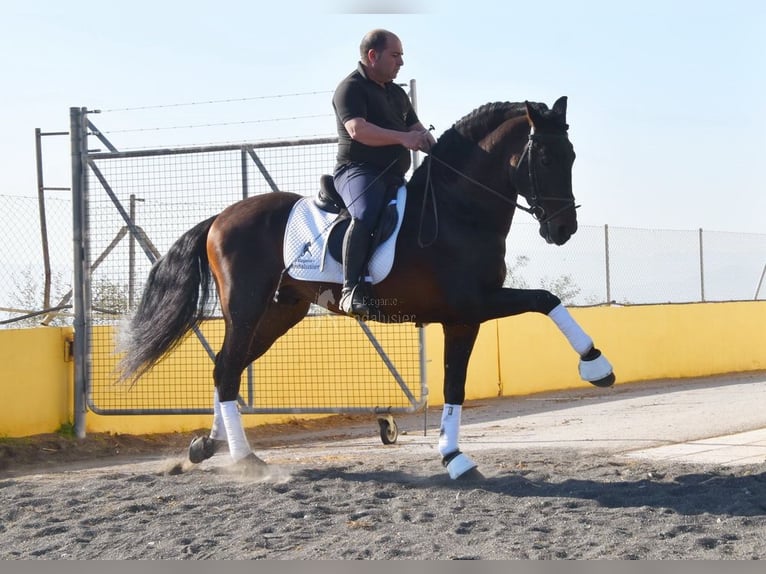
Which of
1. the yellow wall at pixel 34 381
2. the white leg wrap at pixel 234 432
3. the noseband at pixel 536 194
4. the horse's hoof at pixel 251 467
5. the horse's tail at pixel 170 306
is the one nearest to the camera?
the noseband at pixel 536 194

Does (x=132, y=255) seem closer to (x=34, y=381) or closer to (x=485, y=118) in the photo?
(x=34, y=381)

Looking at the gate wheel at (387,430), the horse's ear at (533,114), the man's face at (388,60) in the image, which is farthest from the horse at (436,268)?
the gate wheel at (387,430)

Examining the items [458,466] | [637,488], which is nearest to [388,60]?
[458,466]

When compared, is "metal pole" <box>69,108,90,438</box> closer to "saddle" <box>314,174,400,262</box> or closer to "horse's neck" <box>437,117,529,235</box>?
"saddle" <box>314,174,400,262</box>

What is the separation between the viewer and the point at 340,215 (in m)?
7.50

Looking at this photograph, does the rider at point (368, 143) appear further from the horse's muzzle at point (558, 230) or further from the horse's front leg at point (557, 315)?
the horse's muzzle at point (558, 230)

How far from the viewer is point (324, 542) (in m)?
5.25

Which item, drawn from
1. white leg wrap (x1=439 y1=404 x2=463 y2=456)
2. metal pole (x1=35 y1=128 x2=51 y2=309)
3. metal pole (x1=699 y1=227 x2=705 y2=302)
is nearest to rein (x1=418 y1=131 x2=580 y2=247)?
white leg wrap (x1=439 y1=404 x2=463 y2=456)

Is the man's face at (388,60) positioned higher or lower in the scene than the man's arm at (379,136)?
higher

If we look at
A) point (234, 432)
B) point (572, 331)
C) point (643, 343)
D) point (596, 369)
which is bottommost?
point (234, 432)

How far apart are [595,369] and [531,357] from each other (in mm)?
9767

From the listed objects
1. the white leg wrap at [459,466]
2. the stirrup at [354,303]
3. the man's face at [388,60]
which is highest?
the man's face at [388,60]

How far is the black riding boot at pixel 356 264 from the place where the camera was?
7.14 m

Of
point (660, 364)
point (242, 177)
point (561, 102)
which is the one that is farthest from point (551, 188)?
point (660, 364)
